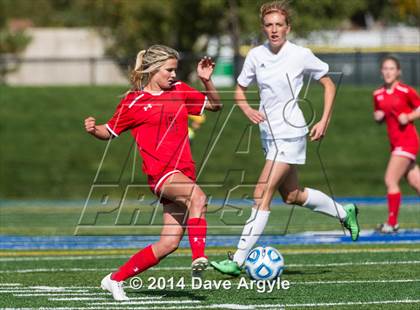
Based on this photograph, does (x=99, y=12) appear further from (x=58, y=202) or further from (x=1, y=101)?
(x=58, y=202)

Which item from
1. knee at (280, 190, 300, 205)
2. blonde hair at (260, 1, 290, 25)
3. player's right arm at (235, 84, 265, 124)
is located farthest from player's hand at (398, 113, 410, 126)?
blonde hair at (260, 1, 290, 25)

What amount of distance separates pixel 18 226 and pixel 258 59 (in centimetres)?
723

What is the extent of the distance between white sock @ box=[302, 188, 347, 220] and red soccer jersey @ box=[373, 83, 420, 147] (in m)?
3.69

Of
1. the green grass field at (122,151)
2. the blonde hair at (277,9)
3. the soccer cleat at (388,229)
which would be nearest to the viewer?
the blonde hair at (277,9)

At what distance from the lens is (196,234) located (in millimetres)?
7492

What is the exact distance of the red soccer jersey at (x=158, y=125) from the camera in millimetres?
7625

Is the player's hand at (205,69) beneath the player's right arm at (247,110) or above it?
above

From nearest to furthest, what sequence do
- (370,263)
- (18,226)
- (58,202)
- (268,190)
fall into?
(268,190)
(370,263)
(18,226)
(58,202)

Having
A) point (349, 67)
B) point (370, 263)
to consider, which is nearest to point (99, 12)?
point (349, 67)

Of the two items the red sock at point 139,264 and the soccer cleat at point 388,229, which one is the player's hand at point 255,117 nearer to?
the red sock at point 139,264

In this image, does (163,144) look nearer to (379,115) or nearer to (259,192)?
(259,192)

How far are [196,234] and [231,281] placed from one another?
1369mm

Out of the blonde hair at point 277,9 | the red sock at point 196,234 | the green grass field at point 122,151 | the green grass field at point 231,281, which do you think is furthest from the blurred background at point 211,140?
the red sock at point 196,234

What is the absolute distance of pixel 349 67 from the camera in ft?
104
